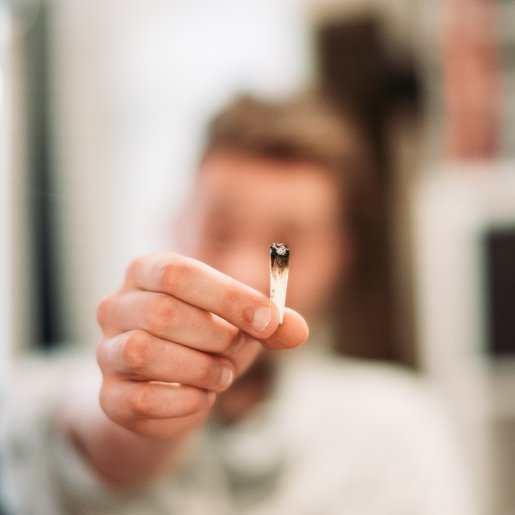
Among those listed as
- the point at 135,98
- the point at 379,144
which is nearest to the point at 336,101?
the point at 379,144

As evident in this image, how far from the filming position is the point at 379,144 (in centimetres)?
88

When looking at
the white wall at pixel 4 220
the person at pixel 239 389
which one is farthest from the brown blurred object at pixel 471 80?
the white wall at pixel 4 220

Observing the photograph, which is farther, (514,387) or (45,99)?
(514,387)

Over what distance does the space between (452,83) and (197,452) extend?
93 centimetres

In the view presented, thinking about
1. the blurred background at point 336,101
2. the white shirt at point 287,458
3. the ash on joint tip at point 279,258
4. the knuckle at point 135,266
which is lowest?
the white shirt at point 287,458

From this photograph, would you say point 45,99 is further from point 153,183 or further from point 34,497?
point 34,497

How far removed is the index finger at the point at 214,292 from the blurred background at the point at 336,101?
7.3 inches

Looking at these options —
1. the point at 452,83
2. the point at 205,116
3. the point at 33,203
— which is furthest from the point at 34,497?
the point at 452,83

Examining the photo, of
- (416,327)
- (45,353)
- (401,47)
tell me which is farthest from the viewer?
(401,47)

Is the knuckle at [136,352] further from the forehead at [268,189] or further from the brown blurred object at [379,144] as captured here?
the brown blurred object at [379,144]

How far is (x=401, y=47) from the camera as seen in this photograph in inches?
46.9

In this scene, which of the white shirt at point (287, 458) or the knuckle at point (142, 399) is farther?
the white shirt at point (287, 458)

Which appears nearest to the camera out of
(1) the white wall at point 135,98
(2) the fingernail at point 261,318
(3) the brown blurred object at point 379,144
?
(2) the fingernail at point 261,318

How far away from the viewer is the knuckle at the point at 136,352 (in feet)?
0.71
